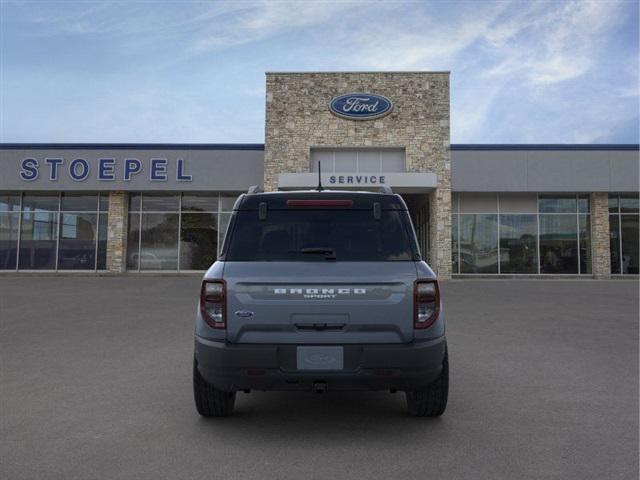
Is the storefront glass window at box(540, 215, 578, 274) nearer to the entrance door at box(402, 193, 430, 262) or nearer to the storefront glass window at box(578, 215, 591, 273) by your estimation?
the storefront glass window at box(578, 215, 591, 273)

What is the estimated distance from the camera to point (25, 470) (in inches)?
140

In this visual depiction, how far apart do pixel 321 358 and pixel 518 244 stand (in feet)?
71.4

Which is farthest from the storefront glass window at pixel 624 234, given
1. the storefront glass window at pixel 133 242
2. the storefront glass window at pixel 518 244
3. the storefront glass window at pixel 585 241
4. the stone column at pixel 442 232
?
the storefront glass window at pixel 133 242

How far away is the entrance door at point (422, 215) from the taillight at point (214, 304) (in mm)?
20472

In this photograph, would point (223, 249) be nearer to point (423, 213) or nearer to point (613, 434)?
point (613, 434)

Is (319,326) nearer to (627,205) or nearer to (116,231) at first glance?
(116,231)

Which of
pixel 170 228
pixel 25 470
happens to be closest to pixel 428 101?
pixel 170 228

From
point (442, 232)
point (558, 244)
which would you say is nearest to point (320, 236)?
point (442, 232)

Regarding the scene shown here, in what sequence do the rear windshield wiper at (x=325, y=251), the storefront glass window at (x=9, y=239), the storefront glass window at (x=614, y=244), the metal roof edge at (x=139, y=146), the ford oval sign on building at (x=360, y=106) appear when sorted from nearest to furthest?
the rear windshield wiper at (x=325, y=251)
the ford oval sign on building at (x=360, y=106)
the metal roof edge at (x=139, y=146)
the storefront glass window at (x=614, y=244)
the storefront glass window at (x=9, y=239)

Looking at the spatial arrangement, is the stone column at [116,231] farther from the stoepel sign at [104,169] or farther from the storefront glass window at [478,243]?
the storefront glass window at [478,243]

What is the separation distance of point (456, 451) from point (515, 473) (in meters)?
0.47

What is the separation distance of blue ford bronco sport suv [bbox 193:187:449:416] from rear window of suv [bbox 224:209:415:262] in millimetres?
11

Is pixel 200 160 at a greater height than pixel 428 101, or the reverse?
pixel 428 101

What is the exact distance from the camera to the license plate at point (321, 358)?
12.6 feet
